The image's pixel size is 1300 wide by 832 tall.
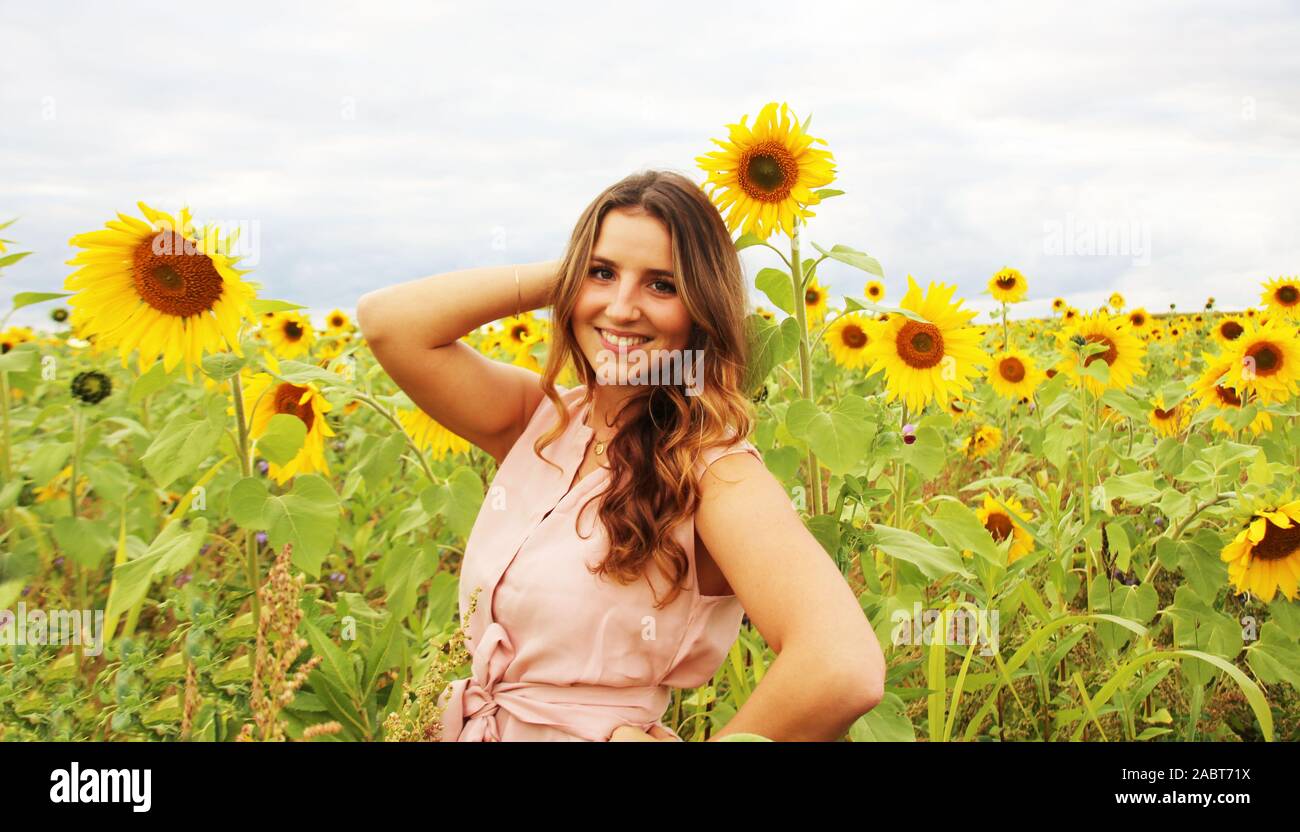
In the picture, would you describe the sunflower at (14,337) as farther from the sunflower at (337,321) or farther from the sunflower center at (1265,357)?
the sunflower center at (1265,357)

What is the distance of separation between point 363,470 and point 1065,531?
97.9 inches

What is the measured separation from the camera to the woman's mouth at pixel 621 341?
200 centimetres

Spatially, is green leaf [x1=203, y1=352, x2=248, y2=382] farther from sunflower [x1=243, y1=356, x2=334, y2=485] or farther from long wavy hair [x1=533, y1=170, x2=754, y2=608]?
long wavy hair [x1=533, y1=170, x2=754, y2=608]

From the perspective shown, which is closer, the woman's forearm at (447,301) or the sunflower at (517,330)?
the woman's forearm at (447,301)

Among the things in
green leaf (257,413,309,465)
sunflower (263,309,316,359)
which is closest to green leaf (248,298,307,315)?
green leaf (257,413,309,465)

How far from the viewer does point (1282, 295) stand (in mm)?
6070

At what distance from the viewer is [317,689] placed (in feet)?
7.73

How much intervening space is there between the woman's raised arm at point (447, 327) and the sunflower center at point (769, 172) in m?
0.65

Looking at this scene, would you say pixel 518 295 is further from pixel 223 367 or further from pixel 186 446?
pixel 186 446

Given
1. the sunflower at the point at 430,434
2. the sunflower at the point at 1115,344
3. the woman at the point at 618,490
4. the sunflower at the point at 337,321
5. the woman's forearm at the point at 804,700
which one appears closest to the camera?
the woman's forearm at the point at 804,700

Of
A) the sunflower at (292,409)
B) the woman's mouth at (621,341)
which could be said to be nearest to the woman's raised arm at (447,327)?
the woman's mouth at (621,341)

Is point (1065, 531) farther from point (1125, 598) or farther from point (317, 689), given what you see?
point (317, 689)

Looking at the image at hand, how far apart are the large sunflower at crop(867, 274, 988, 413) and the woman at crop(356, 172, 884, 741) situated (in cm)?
107
